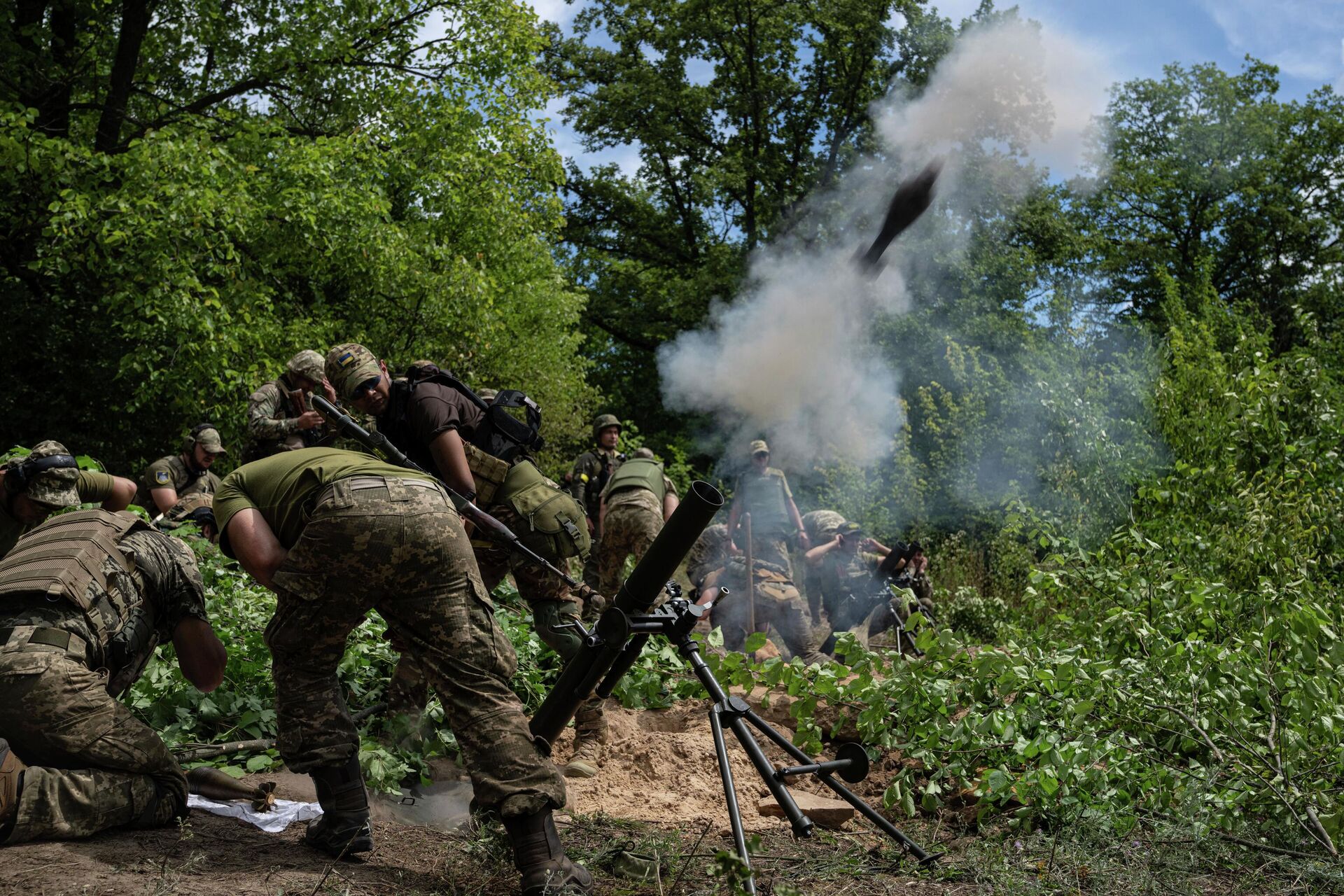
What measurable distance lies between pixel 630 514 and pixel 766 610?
8.34ft

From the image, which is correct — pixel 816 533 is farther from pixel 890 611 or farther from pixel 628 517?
Result: pixel 628 517

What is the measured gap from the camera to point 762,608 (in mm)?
9422

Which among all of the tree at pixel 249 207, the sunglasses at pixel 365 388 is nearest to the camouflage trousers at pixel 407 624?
the sunglasses at pixel 365 388

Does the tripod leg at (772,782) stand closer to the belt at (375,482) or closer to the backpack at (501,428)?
the belt at (375,482)

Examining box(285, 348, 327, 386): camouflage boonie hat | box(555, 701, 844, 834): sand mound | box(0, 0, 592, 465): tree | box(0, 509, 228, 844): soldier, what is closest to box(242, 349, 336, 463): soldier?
box(285, 348, 327, 386): camouflage boonie hat

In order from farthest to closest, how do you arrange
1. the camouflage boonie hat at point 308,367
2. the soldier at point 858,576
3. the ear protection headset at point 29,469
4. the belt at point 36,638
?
the soldier at point 858,576 → the camouflage boonie hat at point 308,367 → the ear protection headset at point 29,469 → the belt at point 36,638

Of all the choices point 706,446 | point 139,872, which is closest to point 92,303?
point 706,446

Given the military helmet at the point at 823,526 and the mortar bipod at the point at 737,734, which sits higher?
the military helmet at the point at 823,526

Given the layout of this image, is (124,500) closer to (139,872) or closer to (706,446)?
(139,872)

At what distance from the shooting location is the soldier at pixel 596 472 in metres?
9.44

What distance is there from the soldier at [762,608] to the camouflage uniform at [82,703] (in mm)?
5476

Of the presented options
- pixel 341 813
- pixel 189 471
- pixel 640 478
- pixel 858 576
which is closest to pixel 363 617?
pixel 341 813

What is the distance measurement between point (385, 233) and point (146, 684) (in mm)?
10392

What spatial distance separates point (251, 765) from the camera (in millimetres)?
4477
